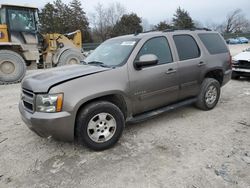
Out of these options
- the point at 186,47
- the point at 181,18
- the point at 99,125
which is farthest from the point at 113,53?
the point at 181,18

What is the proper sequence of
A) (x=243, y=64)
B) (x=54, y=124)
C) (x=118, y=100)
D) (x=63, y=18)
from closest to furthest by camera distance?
1. (x=54, y=124)
2. (x=118, y=100)
3. (x=243, y=64)
4. (x=63, y=18)

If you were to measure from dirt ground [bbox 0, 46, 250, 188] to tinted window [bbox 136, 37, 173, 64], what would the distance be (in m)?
1.29

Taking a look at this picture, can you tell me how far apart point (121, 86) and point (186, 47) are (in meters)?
1.91

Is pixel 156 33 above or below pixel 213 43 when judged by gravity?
above

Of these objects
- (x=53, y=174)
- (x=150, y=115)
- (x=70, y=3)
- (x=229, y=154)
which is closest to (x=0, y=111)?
(x=53, y=174)

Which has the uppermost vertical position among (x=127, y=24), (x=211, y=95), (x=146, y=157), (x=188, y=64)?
(x=127, y=24)

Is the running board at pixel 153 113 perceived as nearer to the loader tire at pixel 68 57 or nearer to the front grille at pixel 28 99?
the front grille at pixel 28 99

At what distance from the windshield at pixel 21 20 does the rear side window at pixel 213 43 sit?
8.04m

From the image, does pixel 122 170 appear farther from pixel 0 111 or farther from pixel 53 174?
pixel 0 111

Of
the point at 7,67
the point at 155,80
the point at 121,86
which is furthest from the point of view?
the point at 7,67

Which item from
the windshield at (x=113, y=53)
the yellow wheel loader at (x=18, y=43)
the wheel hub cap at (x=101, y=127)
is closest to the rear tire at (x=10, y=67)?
the yellow wheel loader at (x=18, y=43)

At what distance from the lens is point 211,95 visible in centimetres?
536

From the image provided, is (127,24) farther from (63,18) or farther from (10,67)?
(10,67)

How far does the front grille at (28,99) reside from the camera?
11.2 feet
